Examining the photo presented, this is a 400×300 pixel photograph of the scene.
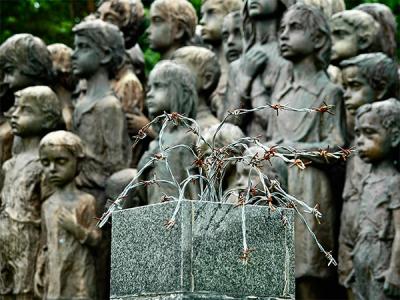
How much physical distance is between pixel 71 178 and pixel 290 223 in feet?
21.2

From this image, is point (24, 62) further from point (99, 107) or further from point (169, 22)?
point (169, 22)

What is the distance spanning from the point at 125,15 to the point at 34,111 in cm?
191

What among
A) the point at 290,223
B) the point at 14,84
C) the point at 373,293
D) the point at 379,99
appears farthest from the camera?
the point at 14,84

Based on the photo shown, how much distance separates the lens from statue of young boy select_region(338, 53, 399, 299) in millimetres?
12148

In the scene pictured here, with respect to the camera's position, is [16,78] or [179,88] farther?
[16,78]

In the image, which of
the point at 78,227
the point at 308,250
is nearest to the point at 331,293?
the point at 308,250

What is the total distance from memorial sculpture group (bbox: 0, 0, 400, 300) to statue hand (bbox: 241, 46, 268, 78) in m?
0.01

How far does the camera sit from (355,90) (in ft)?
41.1

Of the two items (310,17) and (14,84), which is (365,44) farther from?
(14,84)

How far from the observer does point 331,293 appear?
12641 millimetres

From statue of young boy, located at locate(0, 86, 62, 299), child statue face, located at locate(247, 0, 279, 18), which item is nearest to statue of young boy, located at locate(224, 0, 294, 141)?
child statue face, located at locate(247, 0, 279, 18)

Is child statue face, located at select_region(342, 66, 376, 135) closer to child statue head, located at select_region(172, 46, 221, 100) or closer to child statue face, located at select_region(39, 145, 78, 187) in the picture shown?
child statue head, located at select_region(172, 46, 221, 100)

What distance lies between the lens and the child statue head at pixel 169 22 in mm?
15008

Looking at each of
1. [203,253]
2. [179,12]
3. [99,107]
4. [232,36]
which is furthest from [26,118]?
[203,253]
